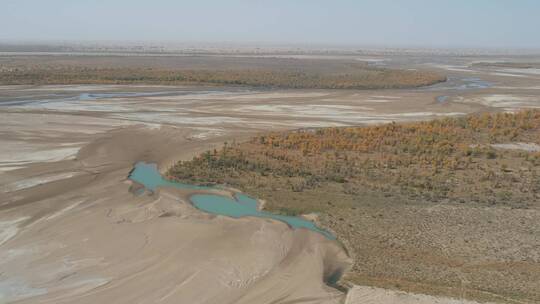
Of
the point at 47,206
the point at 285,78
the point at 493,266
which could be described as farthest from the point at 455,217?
the point at 285,78

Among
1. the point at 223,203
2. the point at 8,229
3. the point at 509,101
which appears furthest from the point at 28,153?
the point at 509,101

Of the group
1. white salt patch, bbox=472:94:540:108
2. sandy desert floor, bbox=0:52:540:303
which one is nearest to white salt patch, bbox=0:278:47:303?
sandy desert floor, bbox=0:52:540:303

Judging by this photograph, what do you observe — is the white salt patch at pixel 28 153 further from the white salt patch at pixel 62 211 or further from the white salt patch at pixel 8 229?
the white salt patch at pixel 8 229

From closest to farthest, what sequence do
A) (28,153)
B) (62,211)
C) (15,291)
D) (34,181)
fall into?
1. (15,291)
2. (62,211)
3. (34,181)
4. (28,153)

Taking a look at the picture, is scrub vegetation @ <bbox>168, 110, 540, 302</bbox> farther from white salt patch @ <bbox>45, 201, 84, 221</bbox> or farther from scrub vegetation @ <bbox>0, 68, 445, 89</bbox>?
scrub vegetation @ <bbox>0, 68, 445, 89</bbox>

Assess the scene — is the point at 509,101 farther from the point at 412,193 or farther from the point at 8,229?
the point at 8,229

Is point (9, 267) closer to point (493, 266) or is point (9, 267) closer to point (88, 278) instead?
point (88, 278)
